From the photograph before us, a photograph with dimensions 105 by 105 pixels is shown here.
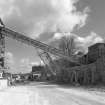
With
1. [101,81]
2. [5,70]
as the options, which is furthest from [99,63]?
[5,70]

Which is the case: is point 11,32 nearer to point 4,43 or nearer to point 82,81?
point 4,43

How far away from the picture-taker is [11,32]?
113ft

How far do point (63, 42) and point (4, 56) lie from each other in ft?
89.3

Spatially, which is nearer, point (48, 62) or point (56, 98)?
point (56, 98)

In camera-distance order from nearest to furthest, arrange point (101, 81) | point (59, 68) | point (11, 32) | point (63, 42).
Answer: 1. point (101, 81)
2. point (11, 32)
3. point (59, 68)
4. point (63, 42)

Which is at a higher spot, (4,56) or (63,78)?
(4,56)

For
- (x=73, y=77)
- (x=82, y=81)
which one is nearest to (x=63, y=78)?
(x=73, y=77)

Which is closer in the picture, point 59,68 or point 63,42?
point 59,68

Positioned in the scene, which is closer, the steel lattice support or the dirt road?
the dirt road

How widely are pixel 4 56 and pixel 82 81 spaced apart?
18.7m

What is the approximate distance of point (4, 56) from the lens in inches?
1447

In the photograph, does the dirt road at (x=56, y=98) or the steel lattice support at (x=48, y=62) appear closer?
the dirt road at (x=56, y=98)

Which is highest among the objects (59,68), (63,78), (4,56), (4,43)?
(4,43)

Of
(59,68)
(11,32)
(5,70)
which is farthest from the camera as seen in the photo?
(59,68)
